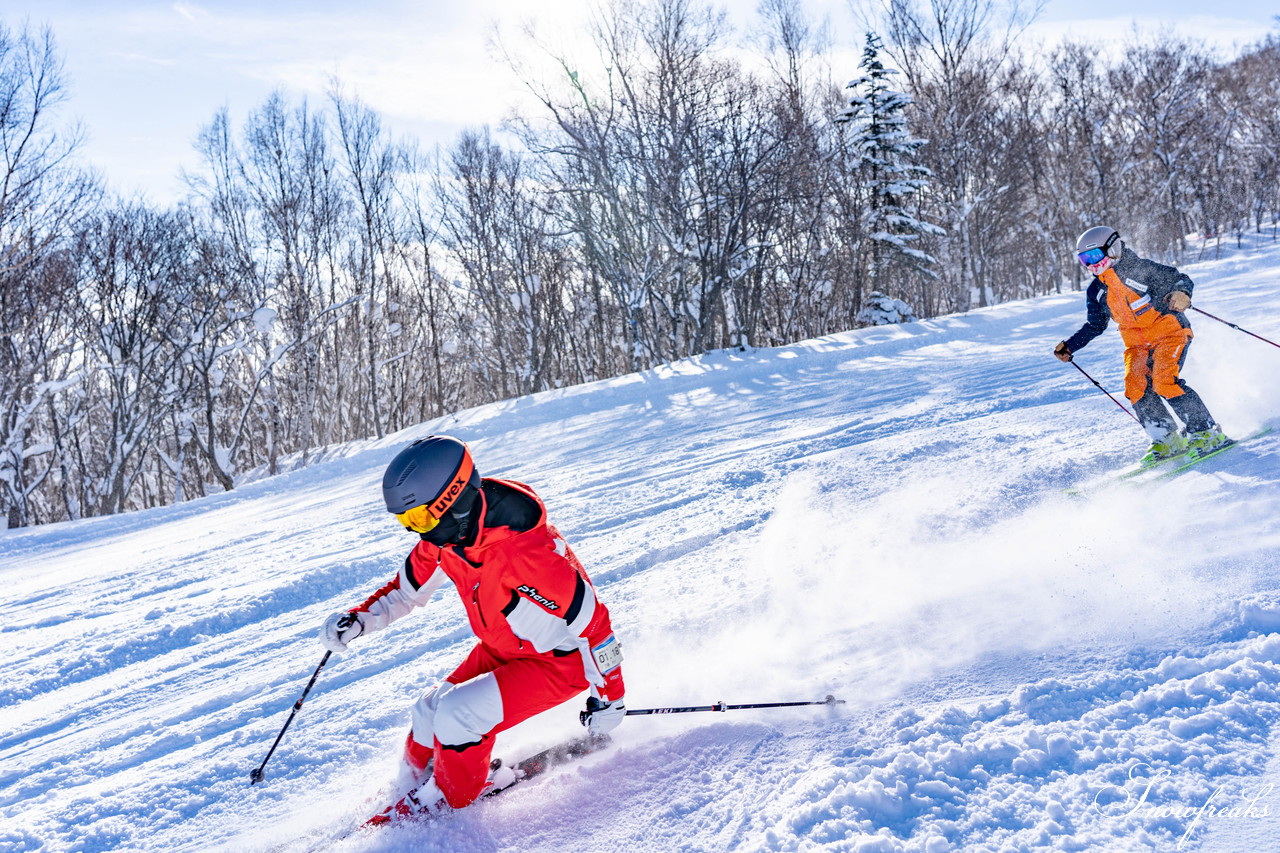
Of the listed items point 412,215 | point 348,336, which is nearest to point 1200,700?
point 412,215

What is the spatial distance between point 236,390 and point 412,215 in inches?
436

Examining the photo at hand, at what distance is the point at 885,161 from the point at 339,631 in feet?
83.9

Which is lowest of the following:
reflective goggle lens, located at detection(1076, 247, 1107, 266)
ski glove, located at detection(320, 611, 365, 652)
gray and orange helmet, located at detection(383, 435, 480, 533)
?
ski glove, located at detection(320, 611, 365, 652)

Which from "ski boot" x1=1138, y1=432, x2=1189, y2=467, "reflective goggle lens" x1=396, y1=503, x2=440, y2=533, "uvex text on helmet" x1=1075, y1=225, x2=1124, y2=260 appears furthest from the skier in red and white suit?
"uvex text on helmet" x1=1075, y1=225, x2=1124, y2=260

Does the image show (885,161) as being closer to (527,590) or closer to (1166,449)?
(1166,449)

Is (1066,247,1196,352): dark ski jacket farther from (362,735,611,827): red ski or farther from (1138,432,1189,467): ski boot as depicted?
(362,735,611,827): red ski

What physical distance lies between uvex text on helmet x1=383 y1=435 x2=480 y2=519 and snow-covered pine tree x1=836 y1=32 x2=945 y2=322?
24.4 meters

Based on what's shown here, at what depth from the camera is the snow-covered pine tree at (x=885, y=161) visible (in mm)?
24578

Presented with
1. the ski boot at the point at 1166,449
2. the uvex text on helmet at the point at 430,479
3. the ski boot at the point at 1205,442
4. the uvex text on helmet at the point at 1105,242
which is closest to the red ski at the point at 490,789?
the uvex text on helmet at the point at 430,479

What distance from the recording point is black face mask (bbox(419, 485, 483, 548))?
8.59 feet

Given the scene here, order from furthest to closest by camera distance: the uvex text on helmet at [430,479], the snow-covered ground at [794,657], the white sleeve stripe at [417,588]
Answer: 1. the white sleeve stripe at [417,588]
2. the uvex text on helmet at [430,479]
3. the snow-covered ground at [794,657]

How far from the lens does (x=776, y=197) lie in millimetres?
18984

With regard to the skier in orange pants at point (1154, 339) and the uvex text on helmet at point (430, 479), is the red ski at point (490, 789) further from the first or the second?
the skier in orange pants at point (1154, 339)

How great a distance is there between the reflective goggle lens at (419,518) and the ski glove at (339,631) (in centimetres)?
67
